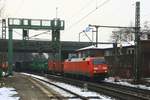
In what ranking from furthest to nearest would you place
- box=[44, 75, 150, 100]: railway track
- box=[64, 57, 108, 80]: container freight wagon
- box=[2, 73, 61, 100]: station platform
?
1. box=[64, 57, 108, 80]: container freight wagon
2. box=[2, 73, 61, 100]: station platform
3. box=[44, 75, 150, 100]: railway track

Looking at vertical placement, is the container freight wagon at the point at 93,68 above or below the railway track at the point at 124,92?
above

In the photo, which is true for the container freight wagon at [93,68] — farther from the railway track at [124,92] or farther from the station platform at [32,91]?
the railway track at [124,92]

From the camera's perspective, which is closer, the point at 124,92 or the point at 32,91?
the point at 124,92

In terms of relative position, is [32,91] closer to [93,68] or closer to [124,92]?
[124,92]

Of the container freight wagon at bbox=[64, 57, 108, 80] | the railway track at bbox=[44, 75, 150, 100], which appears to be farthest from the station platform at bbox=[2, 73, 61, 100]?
the container freight wagon at bbox=[64, 57, 108, 80]

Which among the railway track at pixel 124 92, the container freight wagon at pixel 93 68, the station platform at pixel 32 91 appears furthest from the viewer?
the container freight wagon at pixel 93 68

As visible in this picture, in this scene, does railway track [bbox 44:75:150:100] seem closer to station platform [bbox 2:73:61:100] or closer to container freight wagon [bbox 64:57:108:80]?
station platform [bbox 2:73:61:100]

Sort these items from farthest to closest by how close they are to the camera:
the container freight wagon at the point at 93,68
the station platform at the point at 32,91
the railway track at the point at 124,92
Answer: the container freight wagon at the point at 93,68 → the station platform at the point at 32,91 → the railway track at the point at 124,92

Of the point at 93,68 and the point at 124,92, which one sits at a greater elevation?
the point at 93,68

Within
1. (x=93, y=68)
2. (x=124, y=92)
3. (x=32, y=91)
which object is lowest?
(x=32, y=91)

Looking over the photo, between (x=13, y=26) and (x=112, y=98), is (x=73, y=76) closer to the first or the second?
(x=13, y=26)

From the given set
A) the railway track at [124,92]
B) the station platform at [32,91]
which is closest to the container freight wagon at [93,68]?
the station platform at [32,91]

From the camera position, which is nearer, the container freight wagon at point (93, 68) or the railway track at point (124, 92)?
the railway track at point (124, 92)

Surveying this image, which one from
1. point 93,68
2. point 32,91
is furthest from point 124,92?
point 93,68
